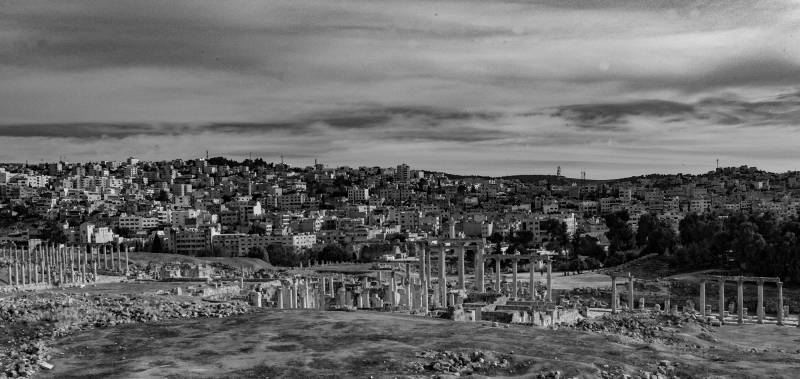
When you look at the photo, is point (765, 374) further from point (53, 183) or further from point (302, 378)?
point (53, 183)

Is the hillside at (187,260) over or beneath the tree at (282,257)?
over

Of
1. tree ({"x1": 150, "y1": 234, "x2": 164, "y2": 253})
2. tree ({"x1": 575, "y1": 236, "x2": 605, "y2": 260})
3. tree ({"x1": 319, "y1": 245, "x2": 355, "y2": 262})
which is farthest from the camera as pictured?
tree ({"x1": 150, "y1": 234, "x2": 164, "y2": 253})

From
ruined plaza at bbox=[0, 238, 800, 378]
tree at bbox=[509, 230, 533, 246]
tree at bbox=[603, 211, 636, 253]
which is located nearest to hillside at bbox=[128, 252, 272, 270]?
ruined plaza at bbox=[0, 238, 800, 378]

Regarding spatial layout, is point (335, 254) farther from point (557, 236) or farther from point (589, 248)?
point (589, 248)

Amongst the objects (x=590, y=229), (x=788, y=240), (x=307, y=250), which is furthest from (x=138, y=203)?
(x=788, y=240)

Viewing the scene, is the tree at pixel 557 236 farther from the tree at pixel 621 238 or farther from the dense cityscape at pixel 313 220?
the tree at pixel 621 238

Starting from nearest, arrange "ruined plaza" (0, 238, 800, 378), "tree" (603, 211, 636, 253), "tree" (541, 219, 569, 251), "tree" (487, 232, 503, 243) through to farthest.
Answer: "ruined plaza" (0, 238, 800, 378) → "tree" (603, 211, 636, 253) → "tree" (541, 219, 569, 251) → "tree" (487, 232, 503, 243)

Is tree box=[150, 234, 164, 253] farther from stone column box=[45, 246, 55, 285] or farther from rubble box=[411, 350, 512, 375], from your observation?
rubble box=[411, 350, 512, 375]

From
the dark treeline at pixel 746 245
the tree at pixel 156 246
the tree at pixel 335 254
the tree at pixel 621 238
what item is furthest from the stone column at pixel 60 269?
the tree at pixel 621 238
